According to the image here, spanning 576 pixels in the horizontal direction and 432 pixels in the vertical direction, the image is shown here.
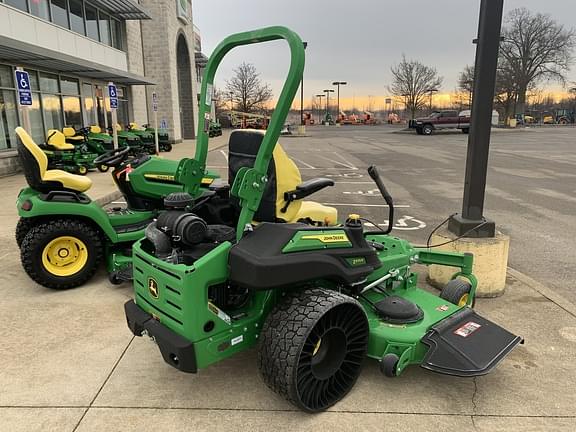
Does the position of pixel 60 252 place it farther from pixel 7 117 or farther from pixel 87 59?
pixel 87 59

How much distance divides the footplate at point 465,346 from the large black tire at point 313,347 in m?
0.44

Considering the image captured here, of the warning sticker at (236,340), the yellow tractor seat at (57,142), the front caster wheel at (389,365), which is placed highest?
the yellow tractor seat at (57,142)

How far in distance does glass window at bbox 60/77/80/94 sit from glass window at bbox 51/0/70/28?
1892mm

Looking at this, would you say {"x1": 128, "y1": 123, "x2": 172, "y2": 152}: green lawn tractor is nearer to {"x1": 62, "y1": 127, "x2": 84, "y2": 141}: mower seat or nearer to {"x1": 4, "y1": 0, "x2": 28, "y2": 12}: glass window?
{"x1": 62, "y1": 127, "x2": 84, "y2": 141}: mower seat

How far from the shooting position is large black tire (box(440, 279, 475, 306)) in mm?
3592

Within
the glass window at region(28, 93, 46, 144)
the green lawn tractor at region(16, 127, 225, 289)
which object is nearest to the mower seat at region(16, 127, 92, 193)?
the green lawn tractor at region(16, 127, 225, 289)

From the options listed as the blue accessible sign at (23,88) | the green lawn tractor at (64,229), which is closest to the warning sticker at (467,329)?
the green lawn tractor at (64,229)

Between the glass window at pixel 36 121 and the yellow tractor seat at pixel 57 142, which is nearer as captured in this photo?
the yellow tractor seat at pixel 57 142

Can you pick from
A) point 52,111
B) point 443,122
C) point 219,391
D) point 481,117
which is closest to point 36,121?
point 52,111

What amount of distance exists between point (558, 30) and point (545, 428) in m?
57.9

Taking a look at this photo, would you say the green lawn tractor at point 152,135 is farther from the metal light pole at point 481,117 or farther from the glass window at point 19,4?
the metal light pole at point 481,117

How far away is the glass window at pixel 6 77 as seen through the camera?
1284 centimetres

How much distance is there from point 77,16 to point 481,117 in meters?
17.9

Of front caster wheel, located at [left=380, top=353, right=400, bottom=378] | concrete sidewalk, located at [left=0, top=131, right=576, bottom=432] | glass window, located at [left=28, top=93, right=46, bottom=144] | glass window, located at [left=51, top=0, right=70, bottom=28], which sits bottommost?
concrete sidewalk, located at [left=0, top=131, right=576, bottom=432]
